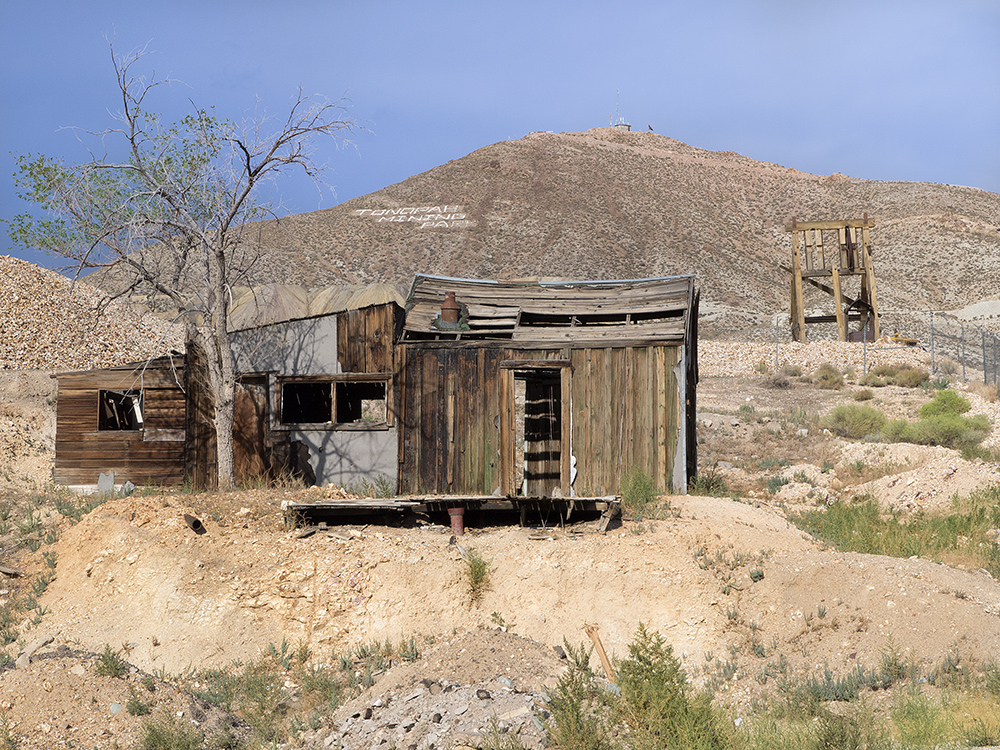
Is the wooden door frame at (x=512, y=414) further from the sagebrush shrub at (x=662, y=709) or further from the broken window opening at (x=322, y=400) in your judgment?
the sagebrush shrub at (x=662, y=709)

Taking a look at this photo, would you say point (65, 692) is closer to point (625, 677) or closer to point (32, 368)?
point (625, 677)

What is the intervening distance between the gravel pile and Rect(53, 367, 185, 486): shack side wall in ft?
23.4

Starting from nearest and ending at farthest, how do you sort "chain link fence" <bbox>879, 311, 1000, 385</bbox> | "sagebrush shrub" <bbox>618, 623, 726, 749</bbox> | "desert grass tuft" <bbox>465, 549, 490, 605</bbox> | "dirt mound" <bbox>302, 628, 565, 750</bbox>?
"sagebrush shrub" <bbox>618, 623, 726, 749</bbox>, "dirt mound" <bbox>302, 628, 565, 750</bbox>, "desert grass tuft" <bbox>465, 549, 490, 605</bbox>, "chain link fence" <bbox>879, 311, 1000, 385</bbox>

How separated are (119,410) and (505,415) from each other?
10.6 m

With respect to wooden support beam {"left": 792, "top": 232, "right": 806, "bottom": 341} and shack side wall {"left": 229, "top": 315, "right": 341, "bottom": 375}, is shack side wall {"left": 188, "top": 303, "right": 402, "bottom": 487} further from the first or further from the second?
wooden support beam {"left": 792, "top": 232, "right": 806, "bottom": 341}

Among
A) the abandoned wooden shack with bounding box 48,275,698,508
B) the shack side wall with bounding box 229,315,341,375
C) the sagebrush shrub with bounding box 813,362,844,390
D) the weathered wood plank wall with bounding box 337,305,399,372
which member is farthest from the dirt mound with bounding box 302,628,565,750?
the sagebrush shrub with bounding box 813,362,844,390

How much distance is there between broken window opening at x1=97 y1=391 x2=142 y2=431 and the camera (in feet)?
56.0

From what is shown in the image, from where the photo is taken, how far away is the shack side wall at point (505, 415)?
1434 centimetres

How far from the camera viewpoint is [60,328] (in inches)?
1048

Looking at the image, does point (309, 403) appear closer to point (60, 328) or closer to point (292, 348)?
point (292, 348)

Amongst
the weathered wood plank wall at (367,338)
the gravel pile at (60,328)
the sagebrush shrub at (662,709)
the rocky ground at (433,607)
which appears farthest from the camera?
the gravel pile at (60,328)

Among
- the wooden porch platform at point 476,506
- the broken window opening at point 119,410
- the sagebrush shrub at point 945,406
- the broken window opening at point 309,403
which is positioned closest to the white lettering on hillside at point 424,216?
the sagebrush shrub at point 945,406

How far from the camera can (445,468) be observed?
14.7 metres

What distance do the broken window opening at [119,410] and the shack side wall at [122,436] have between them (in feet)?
0.87
